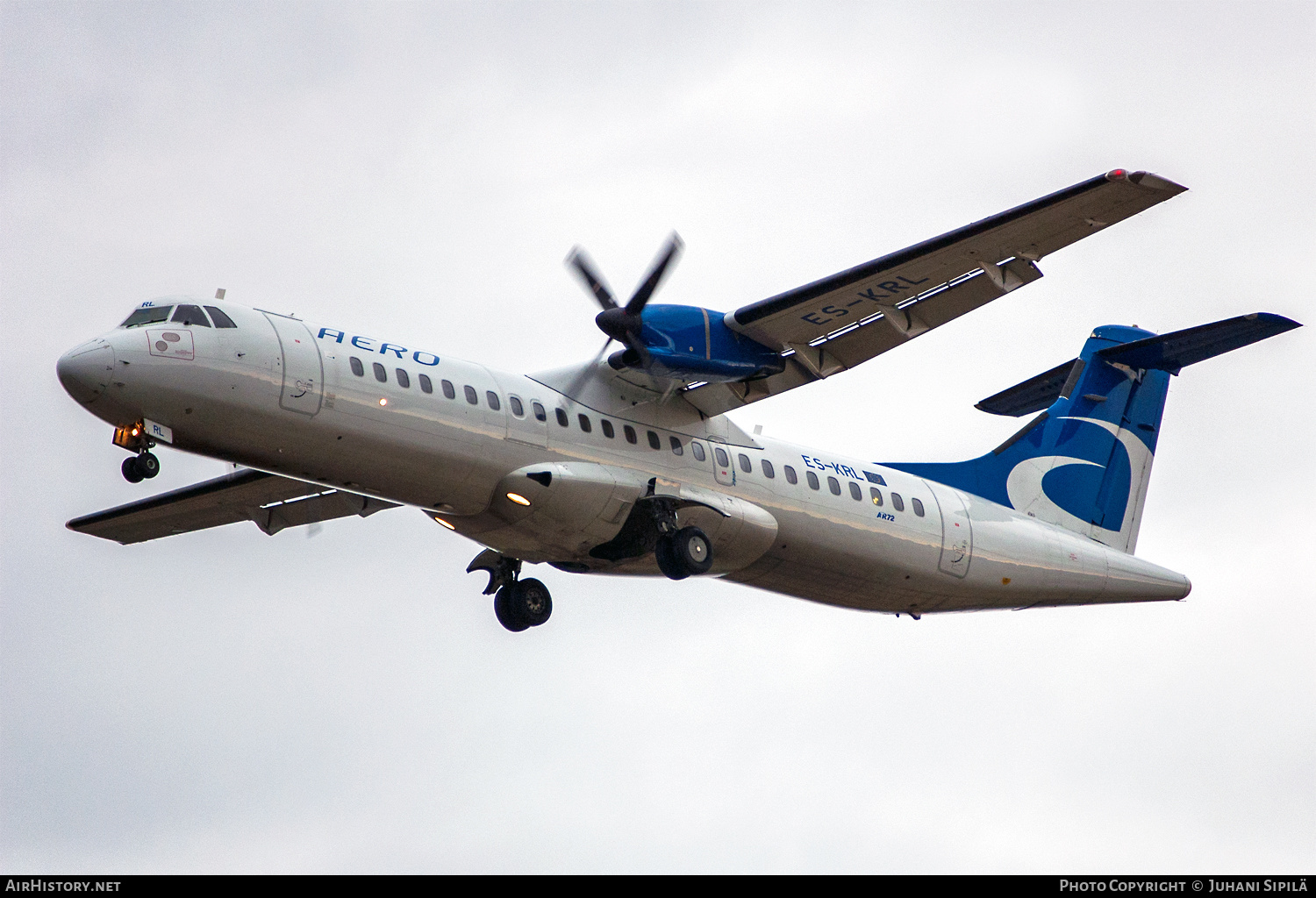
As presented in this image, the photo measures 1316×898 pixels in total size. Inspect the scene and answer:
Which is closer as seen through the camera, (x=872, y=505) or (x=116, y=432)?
(x=116, y=432)

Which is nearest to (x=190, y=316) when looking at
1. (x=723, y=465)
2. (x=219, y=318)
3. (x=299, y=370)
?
(x=219, y=318)

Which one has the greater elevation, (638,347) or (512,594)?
(638,347)

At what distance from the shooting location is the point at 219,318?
14414 millimetres

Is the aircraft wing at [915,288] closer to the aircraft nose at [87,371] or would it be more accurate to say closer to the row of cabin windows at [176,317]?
the row of cabin windows at [176,317]

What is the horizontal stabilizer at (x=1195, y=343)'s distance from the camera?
57.1 feet

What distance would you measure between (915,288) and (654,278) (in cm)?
275

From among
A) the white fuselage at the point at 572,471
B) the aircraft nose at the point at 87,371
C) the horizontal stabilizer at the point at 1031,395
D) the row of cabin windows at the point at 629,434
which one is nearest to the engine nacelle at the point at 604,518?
the white fuselage at the point at 572,471

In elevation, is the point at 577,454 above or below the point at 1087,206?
below

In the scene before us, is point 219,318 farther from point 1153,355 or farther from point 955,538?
point 1153,355

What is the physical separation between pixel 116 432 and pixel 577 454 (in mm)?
4583

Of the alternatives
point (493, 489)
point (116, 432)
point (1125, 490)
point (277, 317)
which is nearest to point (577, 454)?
point (493, 489)

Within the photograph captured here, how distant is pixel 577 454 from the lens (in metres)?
16.2

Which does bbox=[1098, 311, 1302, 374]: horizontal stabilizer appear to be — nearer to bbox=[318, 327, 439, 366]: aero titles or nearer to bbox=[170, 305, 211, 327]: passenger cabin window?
bbox=[318, 327, 439, 366]: aero titles
